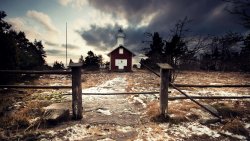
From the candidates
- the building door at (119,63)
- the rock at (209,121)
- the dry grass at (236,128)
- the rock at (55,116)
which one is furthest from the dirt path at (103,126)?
the building door at (119,63)

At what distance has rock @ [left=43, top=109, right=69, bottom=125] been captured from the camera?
14.1 ft

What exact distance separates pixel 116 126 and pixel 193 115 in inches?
89.6

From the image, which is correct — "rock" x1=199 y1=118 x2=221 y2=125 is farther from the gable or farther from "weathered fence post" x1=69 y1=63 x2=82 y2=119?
the gable

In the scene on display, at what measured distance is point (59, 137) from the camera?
378 centimetres

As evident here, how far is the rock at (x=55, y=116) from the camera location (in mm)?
4309

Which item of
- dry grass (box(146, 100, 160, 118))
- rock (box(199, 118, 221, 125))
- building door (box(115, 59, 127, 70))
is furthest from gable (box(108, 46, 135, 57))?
rock (box(199, 118, 221, 125))

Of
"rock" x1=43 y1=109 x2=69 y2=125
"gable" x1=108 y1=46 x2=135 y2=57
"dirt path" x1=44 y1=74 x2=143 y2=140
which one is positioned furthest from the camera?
"gable" x1=108 y1=46 x2=135 y2=57

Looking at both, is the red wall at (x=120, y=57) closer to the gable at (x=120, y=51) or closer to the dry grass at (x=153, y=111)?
the gable at (x=120, y=51)

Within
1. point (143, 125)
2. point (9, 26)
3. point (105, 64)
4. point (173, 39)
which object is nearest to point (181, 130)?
point (143, 125)

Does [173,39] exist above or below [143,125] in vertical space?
above

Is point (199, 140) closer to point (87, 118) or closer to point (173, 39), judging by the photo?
point (87, 118)

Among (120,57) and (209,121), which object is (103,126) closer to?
(209,121)

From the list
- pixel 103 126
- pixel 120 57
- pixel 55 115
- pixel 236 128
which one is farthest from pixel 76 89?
pixel 120 57

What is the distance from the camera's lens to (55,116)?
4371mm
